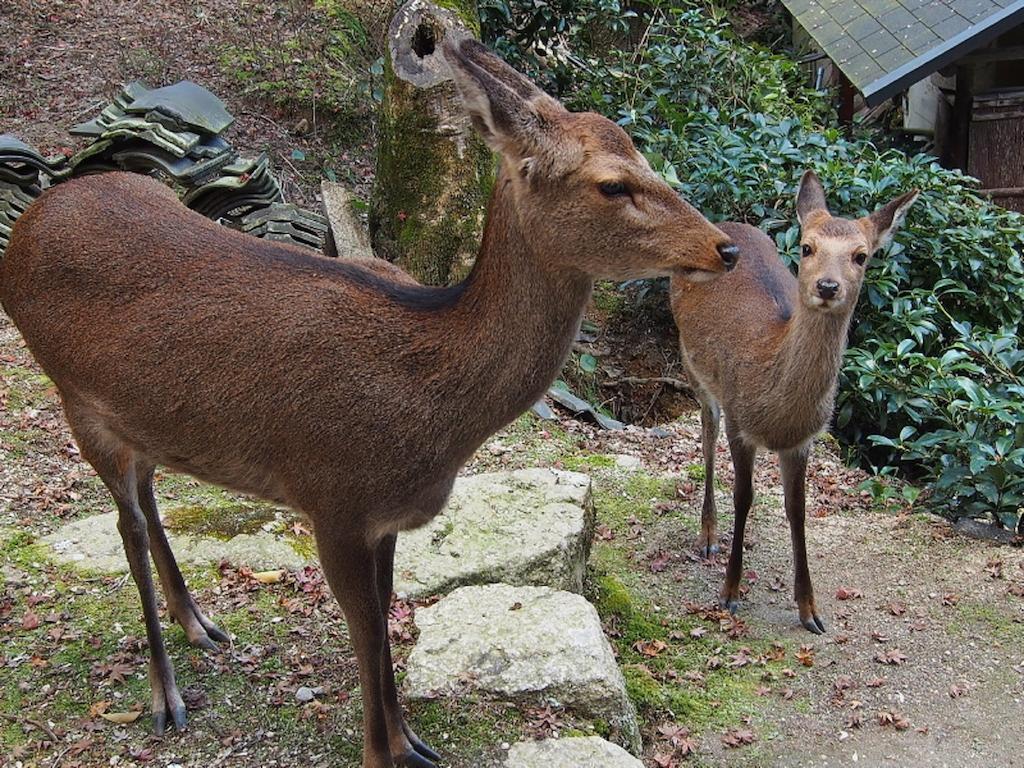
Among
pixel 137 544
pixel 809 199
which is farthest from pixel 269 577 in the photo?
pixel 809 199

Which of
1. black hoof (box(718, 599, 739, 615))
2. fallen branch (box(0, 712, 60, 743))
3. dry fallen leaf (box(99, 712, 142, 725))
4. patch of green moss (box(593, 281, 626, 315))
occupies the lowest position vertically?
black hoof (box(718, 599, 739, 615))

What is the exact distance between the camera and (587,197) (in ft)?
10.2

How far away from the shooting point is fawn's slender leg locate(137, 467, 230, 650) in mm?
4246

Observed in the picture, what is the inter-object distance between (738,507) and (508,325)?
8.69 feet

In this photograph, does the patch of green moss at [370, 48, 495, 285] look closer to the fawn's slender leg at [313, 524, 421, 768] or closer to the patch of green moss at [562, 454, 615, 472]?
the patch of green moss at [562, 454, 615, 472]

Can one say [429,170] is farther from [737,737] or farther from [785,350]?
Result: [737,737]

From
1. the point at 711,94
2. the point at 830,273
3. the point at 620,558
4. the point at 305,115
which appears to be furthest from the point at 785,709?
Result: the point at 305,115

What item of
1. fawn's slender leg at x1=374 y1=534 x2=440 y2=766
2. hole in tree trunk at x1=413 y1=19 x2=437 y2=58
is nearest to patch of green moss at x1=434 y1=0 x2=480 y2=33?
hole in tree trunk at x1=413 y1=19 x2=437 y2=58

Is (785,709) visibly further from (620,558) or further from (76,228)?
Answer: (76,228)

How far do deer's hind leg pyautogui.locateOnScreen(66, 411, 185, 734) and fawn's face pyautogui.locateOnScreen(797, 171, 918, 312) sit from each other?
123 inches

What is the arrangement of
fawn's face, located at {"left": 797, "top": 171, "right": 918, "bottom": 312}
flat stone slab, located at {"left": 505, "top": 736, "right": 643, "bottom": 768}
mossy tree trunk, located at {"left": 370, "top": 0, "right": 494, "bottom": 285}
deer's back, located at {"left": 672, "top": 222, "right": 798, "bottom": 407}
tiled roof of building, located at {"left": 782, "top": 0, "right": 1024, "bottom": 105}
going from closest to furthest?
1. flat stone slab, located at {"left": 505, "top": 736, "right": 643, "bottom": 768}
2. fawn's face, located at {"left": 797, "top": 171, "right": 918, "bottom": 312}
3. deer's back, located at {"left": 672, "top": 222, "right": 798, "bottom": 407}
4. mossy tree trunk, located at {"left": 370, "top": 0, "right": 494, "bottom": 285}
5. tiled roof of building, located at {"left": 782, "top": 0, "right": 1024, "bottom": 105}

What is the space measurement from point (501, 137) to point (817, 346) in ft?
8.29

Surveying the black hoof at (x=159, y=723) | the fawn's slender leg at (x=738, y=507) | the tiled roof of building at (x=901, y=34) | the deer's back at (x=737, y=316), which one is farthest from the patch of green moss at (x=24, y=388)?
the tiled roof of building at (x=901, y=34)

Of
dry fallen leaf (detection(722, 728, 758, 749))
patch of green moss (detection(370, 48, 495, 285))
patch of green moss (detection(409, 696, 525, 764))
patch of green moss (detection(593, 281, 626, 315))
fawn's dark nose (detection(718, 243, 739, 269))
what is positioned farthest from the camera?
patch of green moss (detection(593, 281, 626, 315))
